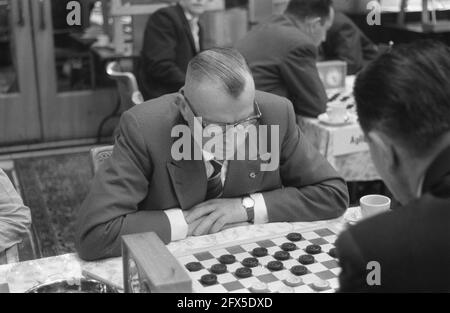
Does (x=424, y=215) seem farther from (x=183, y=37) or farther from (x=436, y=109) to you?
(x=183, y=37)

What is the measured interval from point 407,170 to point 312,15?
3061 mm

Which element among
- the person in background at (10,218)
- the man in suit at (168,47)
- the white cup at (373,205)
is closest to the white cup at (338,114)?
the man in suit at (168,47)

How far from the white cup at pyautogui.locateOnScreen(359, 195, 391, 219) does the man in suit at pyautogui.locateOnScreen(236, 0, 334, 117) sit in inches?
65.1

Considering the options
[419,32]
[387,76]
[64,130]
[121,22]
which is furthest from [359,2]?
[387,76]

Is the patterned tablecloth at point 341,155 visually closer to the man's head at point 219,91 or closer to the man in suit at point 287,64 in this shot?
the man in suit at point 287,64

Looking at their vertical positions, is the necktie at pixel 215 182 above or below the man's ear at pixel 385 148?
below

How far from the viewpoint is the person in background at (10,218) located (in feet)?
7.32

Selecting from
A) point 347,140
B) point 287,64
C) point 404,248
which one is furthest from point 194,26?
point 404,248

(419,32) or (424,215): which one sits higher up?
(424,215)

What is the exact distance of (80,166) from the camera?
17.2ft

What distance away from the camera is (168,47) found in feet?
15.4

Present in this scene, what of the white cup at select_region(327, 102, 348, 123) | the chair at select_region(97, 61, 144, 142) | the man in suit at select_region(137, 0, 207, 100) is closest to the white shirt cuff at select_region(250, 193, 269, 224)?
the white cup at select_region(327, 102, 348, 123)

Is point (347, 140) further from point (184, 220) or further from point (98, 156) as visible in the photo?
point (184, 220)
